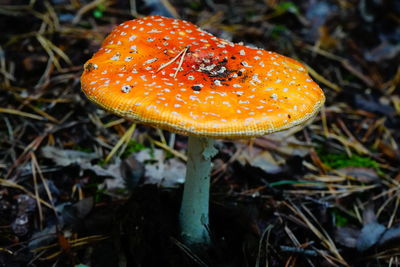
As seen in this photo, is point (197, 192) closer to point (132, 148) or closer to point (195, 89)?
point (195, 89)

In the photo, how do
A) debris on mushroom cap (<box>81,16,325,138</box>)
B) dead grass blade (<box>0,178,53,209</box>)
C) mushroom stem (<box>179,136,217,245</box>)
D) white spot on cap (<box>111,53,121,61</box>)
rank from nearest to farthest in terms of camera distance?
1. debris on mushroom cap (<box>81,16,325,138</box>)
2. white spot on cap (<box>111,53,121,61</box>)
3. mushroom stem (<box>179,136,217,245</box>)
4. dead grass blade (<box>0,178,53,209</box>)

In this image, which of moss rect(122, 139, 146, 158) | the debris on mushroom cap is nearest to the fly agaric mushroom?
the debris on mushroom cap

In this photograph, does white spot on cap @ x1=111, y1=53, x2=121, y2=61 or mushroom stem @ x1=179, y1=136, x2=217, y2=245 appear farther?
mushroom stem @ x1=179, y1=136, x2=217, y2=245

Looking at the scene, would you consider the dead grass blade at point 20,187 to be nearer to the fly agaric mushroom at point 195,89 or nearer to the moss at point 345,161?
the fly agaric mushroom at point 195,89

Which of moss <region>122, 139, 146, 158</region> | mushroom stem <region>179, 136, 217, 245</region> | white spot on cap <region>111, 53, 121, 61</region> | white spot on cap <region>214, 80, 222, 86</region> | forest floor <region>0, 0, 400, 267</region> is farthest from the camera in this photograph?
moss <region>122, 139, 146, 158</region>

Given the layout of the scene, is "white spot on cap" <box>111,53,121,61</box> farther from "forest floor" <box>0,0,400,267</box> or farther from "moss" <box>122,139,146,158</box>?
"moss" <box>122,139,146,158</box>

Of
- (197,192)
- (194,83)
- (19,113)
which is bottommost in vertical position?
(19,113)

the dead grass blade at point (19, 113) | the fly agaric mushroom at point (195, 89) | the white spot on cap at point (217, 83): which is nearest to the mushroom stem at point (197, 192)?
the fly agaric mushroom at point (195, 89)

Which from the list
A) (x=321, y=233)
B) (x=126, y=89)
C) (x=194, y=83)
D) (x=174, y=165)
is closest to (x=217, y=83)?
(x=194, y=83)
